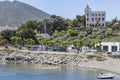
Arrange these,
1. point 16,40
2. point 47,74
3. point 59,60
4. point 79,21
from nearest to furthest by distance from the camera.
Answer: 1. point 47,74
2. point 59,60
3. point 16,40
4. point 79,21

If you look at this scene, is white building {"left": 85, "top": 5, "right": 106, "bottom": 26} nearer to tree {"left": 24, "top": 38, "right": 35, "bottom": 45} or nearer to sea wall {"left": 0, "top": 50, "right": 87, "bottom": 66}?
tree {"left": 24, "top": 38, "right": 35, "bottom": 45}

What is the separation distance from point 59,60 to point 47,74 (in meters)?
16.3

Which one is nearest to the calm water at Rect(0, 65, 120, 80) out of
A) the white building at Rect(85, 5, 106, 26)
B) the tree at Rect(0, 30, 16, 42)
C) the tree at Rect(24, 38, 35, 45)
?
the tree at Rect(24, 38, 35, 45)

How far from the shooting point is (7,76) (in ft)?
213

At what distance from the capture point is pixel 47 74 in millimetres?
65312

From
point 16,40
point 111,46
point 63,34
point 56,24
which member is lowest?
point 111,46

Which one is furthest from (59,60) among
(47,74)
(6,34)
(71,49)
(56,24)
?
(56,24)

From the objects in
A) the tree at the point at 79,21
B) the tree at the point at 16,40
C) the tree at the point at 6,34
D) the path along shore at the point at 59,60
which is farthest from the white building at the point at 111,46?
the tree at the point at 79,21

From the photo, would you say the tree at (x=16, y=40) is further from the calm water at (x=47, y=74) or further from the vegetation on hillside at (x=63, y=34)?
the calm water at (x=47, y=74)

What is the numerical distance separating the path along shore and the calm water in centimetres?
459

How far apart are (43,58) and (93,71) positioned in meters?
20.9

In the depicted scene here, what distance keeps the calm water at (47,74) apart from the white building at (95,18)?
206 feet

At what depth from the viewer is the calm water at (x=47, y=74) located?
6093cm

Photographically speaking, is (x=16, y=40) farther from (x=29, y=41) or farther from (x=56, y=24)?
(x=56, y=24)
